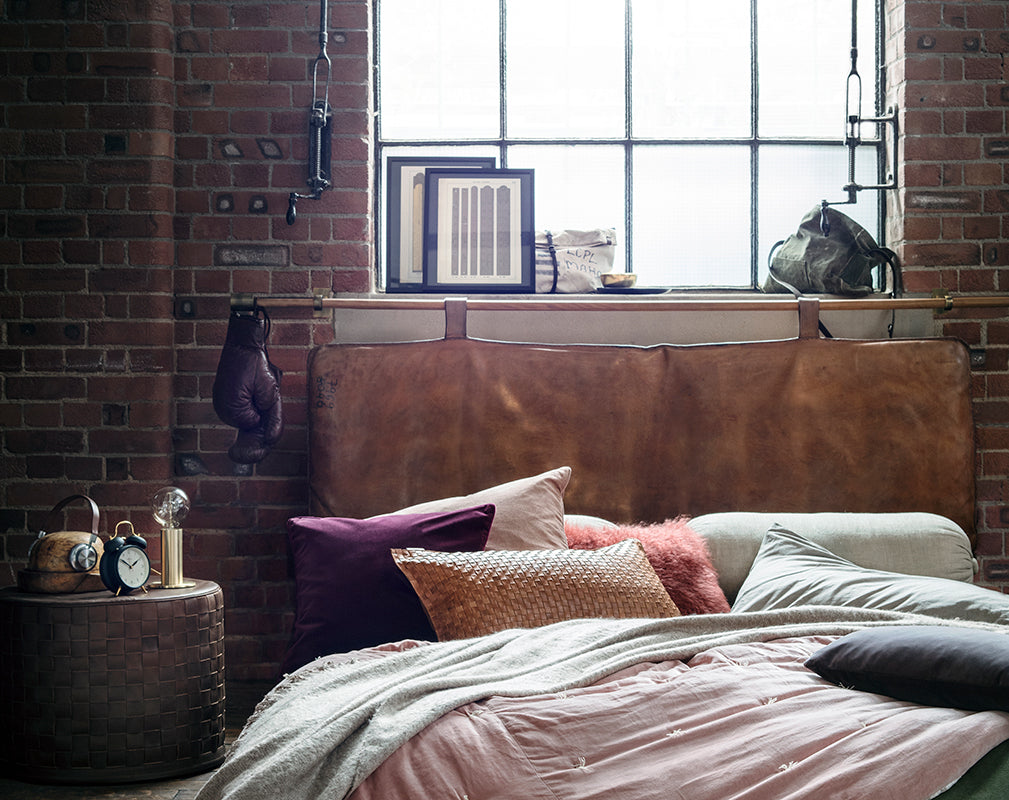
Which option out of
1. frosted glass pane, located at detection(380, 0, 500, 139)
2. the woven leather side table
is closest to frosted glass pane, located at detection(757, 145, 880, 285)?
frosted glass pane, located at detection(380, 0, 500, 139)

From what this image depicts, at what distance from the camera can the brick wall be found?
3051mm

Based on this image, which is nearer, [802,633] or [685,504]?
[802,633]

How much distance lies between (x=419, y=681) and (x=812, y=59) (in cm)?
273

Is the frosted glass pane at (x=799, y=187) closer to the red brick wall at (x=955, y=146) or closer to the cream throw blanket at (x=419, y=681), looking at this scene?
the red brick wall at (x=955, y=146)

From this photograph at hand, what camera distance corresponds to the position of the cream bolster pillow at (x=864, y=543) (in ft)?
8.58

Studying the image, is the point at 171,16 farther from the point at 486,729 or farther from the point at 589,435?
the point at 486,729

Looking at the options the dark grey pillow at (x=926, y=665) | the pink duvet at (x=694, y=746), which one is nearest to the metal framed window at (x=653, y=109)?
the dark grey pillow at (x=926, y=665)

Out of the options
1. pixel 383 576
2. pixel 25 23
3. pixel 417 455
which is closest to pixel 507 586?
pixel 383 576

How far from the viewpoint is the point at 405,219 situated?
323 centimetres

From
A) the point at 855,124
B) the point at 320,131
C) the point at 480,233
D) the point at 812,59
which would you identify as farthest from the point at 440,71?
the point at 855,124

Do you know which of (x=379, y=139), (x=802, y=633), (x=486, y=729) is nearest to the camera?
(x=486, y=729)

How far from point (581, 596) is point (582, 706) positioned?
661 millimetres

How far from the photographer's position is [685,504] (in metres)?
3.02

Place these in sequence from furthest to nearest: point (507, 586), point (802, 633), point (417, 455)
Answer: point (417, 455) → point (507, 586) → point (802, 633)
